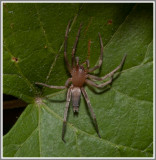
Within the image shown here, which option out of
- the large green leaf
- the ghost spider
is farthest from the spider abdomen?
the large green leaf

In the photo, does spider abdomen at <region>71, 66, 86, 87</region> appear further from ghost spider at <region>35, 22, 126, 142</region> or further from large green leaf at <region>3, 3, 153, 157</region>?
large green leaf at <region>3, 3, 153, 157</region>

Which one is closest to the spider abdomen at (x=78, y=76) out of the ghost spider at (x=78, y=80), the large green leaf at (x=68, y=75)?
the ghost spider at (x=78, y=80)

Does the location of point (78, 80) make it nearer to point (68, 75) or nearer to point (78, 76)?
point (78, 76)

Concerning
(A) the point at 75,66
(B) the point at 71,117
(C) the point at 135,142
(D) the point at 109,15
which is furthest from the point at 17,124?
(D) the point at 109,15

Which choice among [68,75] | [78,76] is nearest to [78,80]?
[78,76]

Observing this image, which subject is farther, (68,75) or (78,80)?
(78,80)
